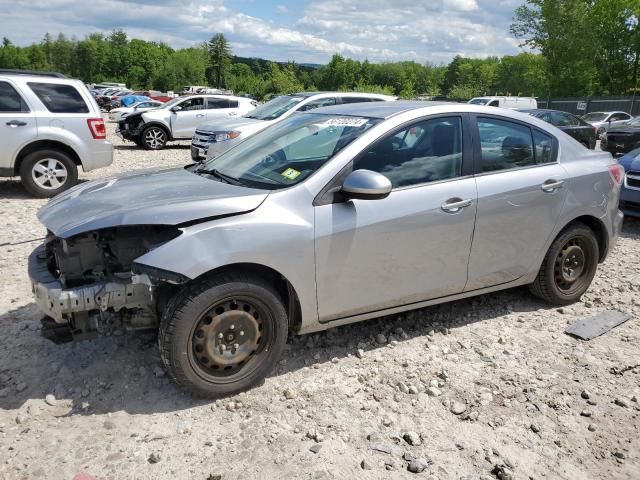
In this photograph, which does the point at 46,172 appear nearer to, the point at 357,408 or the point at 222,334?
the point at 222,334

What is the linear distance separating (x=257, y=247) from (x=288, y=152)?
38.8 inches

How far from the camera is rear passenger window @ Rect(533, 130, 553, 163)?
4371 millimetres

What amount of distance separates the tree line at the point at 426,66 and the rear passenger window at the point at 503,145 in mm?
48380

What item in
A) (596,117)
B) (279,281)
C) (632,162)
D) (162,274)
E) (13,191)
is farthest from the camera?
(596,117)

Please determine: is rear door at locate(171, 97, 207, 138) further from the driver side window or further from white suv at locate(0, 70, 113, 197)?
the driver side window

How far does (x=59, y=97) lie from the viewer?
8930 millimetres

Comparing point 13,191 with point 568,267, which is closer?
point 568,267

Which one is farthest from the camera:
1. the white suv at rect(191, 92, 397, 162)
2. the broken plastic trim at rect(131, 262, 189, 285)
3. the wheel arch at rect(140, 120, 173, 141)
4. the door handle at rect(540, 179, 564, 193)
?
the wheel arch at rect(140, 120, 173, 141)

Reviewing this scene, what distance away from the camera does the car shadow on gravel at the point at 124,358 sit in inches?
129

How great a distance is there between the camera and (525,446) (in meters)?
2.95

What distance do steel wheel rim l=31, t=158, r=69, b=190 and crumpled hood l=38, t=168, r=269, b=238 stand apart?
5.82 meters

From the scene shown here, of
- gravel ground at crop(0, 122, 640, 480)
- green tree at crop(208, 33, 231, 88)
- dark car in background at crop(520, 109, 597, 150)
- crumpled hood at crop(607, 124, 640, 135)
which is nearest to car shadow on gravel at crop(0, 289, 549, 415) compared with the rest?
gravel ground at crop(0, 122, 640, 480)

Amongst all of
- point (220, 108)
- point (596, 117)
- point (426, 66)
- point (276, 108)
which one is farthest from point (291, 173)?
point (426, 66)

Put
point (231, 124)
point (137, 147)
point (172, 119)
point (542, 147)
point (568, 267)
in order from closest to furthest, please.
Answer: point (542, 147) → point (568, 267) → point (231, 124) → point (172, 119) → point (137, 147)
